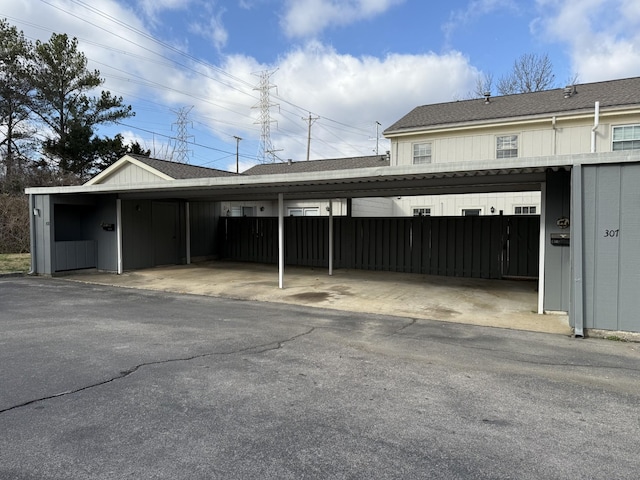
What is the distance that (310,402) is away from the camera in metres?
3.41

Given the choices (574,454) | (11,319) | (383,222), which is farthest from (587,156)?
(11,319)

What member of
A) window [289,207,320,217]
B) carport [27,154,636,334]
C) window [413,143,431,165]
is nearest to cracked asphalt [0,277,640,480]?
carport [27,154,636,334]

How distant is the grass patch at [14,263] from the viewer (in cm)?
1190

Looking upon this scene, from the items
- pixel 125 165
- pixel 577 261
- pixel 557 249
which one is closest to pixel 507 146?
pixel 557 249

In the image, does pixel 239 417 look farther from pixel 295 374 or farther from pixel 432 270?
pixel 432 270

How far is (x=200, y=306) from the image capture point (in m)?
7.66

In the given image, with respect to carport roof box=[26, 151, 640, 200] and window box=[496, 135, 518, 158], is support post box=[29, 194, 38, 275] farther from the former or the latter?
window box=[496, 135, 518, 158]

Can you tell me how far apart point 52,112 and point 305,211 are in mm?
15500

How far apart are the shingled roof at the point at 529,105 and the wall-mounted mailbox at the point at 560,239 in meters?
Result: 7.43

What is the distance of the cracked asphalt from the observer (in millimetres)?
2521

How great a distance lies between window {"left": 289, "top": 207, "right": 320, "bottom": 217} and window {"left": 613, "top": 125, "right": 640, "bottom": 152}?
421 inches

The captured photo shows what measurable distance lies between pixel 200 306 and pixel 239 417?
190 inches

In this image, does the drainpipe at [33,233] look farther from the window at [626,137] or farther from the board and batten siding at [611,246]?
the window at [626,137]

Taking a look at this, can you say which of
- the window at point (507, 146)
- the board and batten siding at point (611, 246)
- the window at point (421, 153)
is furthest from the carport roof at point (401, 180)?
the window at point (421, 153)
